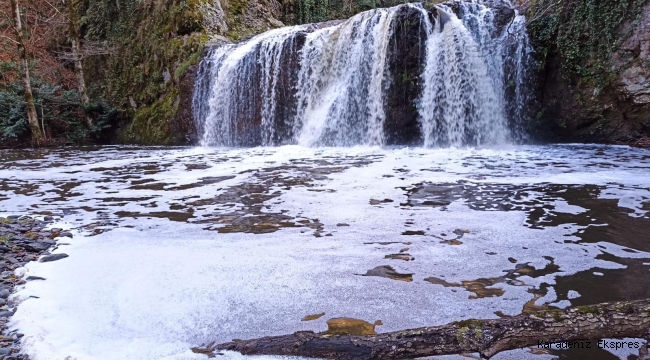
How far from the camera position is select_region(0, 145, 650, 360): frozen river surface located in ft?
7.68

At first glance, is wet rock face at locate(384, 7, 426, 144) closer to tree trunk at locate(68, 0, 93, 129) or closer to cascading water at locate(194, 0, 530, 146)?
cascading water at locate(194, 0, 530, 146)

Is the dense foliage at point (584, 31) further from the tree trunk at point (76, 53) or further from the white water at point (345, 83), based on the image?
the tree trunk at point (76, 53)

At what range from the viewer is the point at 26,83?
13.5 m

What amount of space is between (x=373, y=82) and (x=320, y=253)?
8619 millimetres

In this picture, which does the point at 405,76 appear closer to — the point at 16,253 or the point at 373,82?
the point at 373,82

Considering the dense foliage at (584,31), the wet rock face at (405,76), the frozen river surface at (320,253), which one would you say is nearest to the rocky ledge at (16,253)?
the frozen river surface at (320,253)

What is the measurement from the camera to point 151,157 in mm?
10812

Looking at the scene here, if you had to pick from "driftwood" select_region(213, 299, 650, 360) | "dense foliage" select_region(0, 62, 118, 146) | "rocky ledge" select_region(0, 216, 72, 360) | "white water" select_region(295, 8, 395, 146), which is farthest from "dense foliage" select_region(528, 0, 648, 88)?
"dense foliage" select_region(0, 62, 118, 146)

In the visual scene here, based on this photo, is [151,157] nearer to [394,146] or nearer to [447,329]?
[394,146]

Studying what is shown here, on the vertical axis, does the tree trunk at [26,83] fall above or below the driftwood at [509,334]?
above

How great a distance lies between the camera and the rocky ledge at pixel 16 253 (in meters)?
2.09

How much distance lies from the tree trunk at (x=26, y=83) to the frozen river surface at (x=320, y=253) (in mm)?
8623

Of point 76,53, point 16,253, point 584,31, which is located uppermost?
point 76,53

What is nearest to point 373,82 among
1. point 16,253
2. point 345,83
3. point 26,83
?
point 345,83
